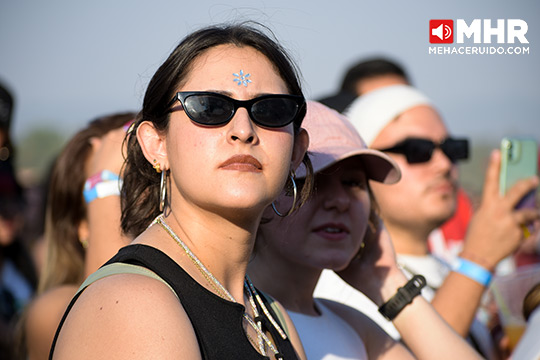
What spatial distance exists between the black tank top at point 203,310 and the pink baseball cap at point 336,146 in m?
0.94

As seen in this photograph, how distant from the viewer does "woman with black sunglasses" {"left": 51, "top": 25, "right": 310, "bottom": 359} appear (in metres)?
1.64

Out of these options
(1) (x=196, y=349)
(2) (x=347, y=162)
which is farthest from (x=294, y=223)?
(1) (x=196, y=349)

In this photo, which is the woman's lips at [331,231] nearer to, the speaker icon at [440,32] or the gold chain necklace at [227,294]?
the gold chain necklace at [227,294]

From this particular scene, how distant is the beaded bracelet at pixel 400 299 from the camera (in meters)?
3.02

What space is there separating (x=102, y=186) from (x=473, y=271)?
1977 millimetres

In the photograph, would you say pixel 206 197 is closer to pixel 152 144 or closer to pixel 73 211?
pixel 152 144

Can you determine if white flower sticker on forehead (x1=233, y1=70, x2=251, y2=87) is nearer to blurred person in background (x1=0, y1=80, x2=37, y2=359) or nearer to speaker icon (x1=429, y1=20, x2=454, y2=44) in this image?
speaker icon (x1=429, y1=20, x2=454, y2=44)

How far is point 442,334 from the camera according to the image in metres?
2.95

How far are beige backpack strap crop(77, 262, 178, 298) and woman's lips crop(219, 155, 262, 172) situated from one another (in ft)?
1.11

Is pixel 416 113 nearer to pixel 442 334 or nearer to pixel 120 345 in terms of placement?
pixel 442 334

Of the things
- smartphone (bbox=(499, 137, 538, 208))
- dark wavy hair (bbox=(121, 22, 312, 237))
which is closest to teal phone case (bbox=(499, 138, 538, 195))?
smartphone (bbox=(499, 137, 538, 208))

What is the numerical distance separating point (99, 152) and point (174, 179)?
1.26 meters

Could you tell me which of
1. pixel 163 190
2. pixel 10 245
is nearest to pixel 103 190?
pixel 163 190

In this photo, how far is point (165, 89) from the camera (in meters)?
2.00
